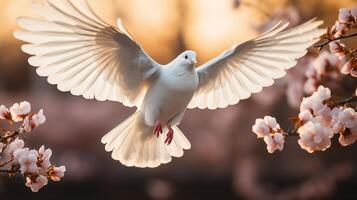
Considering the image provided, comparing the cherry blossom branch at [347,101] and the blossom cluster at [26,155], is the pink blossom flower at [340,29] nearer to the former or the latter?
the cherry blossom branch at [347,101]

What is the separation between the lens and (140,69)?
92.3 inches

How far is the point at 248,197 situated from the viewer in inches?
278

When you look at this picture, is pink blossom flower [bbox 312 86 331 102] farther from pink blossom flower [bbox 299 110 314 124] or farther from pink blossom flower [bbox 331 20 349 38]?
pink blossom flower [bbox 331 20 349 38]

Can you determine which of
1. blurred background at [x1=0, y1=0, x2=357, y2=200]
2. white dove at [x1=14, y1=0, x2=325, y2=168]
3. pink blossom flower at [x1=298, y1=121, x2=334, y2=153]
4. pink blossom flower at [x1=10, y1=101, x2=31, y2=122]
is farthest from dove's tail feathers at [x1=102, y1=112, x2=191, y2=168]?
blurred background at [x1=0, y1=0, x2=357, y2=200]

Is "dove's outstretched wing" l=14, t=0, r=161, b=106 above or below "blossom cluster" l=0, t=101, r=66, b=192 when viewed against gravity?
above

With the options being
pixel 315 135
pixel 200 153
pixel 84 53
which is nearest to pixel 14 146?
pixel 84 53

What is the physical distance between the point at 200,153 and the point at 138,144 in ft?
19.4

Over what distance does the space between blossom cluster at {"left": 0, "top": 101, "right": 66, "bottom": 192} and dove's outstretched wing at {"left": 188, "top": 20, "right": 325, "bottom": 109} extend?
766mm

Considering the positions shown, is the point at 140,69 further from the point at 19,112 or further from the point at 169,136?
the point at 19,112

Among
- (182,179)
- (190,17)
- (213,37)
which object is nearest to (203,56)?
(213,37)

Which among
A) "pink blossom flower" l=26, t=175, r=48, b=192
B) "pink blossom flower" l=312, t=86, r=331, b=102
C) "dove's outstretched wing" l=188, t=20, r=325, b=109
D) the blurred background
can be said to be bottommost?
"pink blossom flower" l=26, t=175, r=48, b=192

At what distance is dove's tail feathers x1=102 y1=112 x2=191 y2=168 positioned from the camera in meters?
2.54

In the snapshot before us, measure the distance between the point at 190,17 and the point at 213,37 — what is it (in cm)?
171

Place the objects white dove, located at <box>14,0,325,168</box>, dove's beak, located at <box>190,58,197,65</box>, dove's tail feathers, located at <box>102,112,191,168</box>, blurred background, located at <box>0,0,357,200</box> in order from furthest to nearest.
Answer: blurred background, located at <box>0,0,357,200</box>, dove's tail feathers, located at <box>102,112,191,168</box>, dove's beak, located at <box>190,58,197,65</box>, white dove, located at <box>14,0,325,168</box>
